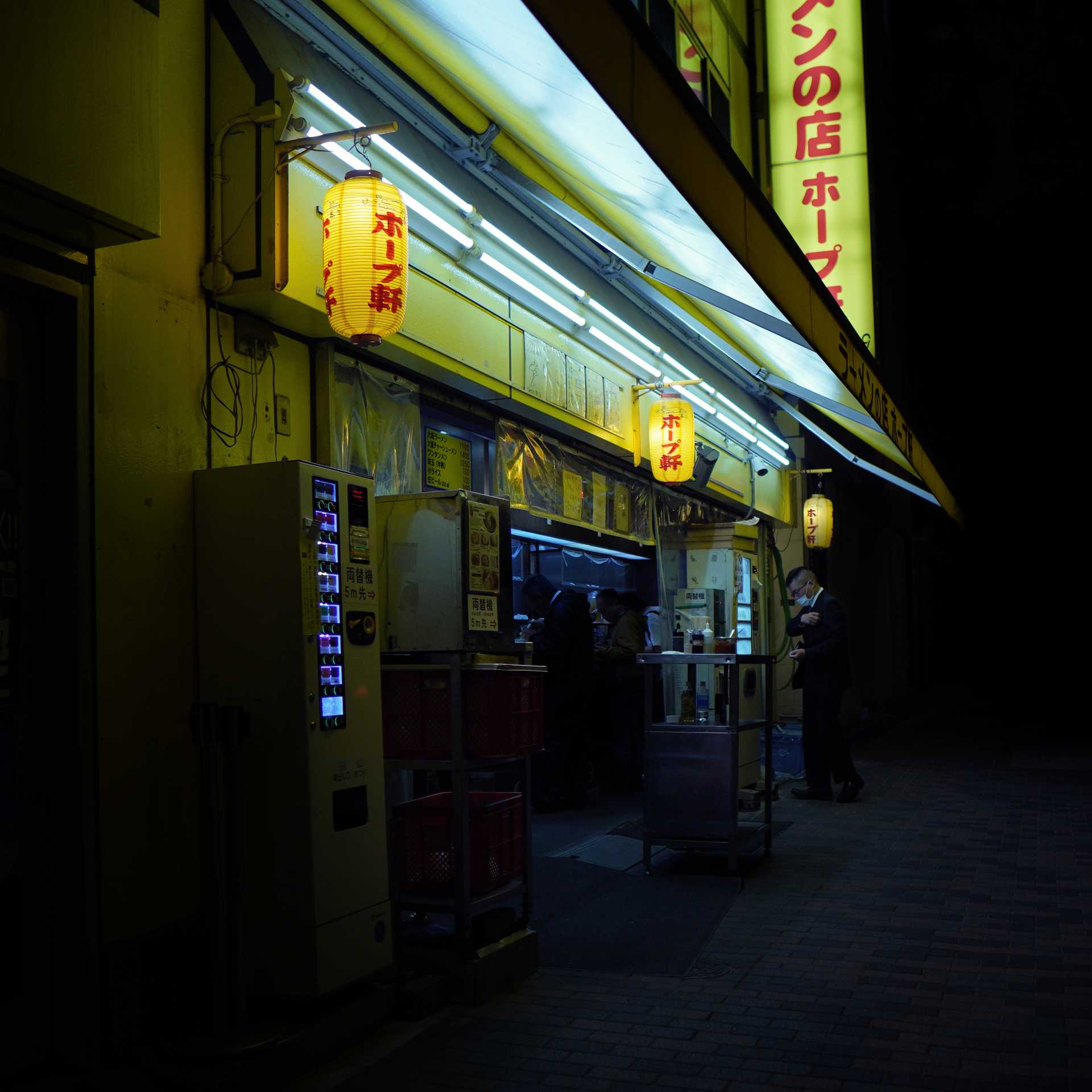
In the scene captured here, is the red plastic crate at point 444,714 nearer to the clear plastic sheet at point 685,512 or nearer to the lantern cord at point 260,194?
the lantern cord at point 260,194

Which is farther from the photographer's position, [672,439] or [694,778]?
[672,439]

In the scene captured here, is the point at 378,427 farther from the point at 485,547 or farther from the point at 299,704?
the point at 299,704

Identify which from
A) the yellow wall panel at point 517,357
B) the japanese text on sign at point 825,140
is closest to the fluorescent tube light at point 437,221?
the yellow wall panel at point 517,357

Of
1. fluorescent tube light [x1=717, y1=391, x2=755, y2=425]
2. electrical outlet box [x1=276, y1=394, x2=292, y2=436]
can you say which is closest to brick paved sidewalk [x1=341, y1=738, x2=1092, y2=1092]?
electrical outlet box [x1=276, y1=394, x2=292, y2=436]

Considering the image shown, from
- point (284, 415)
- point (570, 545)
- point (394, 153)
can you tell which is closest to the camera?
point (284, 415)

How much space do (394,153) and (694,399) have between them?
624 centimetres

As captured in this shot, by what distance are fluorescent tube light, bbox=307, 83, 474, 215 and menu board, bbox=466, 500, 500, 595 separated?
2.02 meters

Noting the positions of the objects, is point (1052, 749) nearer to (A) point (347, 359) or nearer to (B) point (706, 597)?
(B) point (706, 597)

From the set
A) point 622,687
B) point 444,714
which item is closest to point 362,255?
point 444,714

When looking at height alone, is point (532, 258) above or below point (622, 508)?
above

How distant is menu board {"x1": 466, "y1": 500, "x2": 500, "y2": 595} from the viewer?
223 inches

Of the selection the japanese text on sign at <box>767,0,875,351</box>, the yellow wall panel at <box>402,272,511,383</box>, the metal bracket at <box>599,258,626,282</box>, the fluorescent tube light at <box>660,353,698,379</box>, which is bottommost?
the yellow wall panel at <box>402,272,511,383</box>

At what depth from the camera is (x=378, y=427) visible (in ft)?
21.5

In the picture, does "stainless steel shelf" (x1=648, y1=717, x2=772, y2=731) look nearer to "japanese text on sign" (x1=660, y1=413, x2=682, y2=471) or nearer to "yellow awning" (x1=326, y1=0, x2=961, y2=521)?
"yellow awning" (x1=326, y1=0, x2=961, y2=521)
